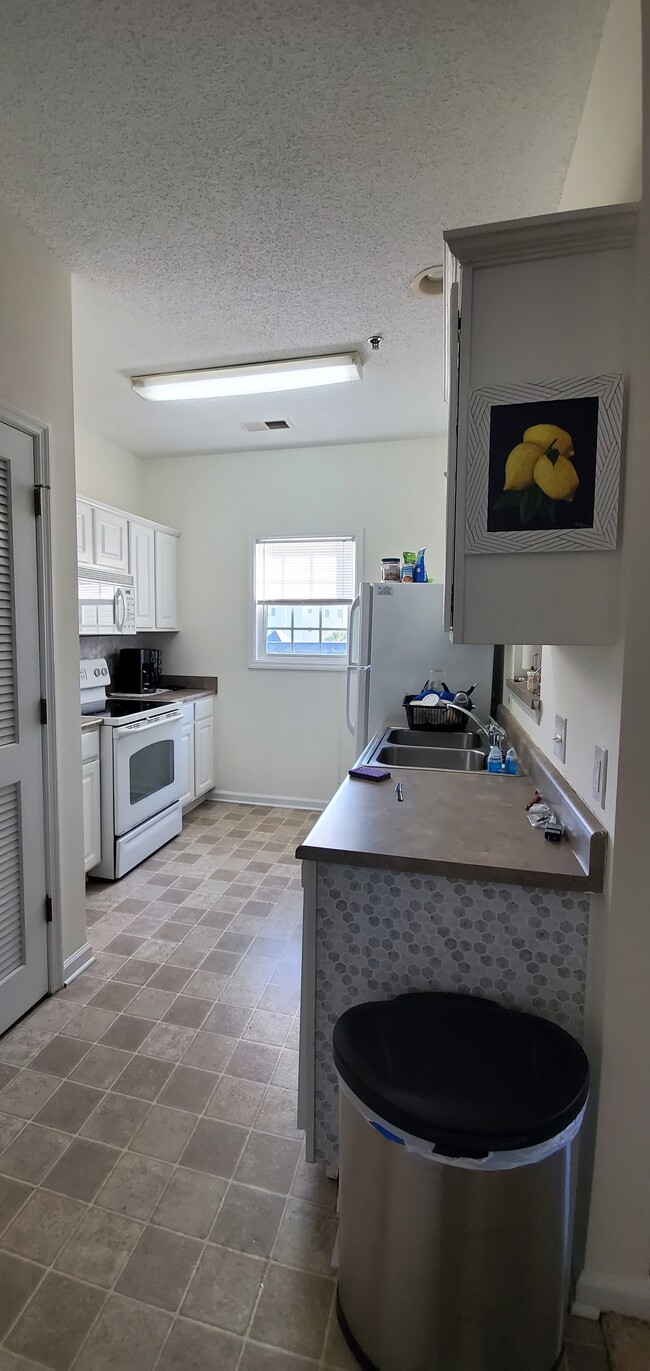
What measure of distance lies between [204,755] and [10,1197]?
3.06 metres

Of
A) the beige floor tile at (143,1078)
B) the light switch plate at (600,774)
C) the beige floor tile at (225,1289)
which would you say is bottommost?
the beige floor tile at (225,1289)

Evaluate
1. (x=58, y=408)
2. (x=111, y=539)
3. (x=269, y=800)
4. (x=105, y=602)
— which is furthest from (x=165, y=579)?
(x=58, y=408)

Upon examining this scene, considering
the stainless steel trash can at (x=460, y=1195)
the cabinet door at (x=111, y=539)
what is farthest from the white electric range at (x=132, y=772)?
the stainless steel trash can at (x=460, y=1195)

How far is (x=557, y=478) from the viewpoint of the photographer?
1141mm

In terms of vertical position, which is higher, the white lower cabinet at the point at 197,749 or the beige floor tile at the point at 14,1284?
the white lower cabinet at the point at 197,749

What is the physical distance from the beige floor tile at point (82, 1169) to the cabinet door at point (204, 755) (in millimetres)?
2758

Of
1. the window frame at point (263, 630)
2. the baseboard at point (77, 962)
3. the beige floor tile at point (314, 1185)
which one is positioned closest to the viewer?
the beige floor tile at point (314, 1185)

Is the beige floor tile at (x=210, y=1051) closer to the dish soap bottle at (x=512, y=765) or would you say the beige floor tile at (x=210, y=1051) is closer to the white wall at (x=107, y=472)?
the dish soap bottle at (x=512, y=765)

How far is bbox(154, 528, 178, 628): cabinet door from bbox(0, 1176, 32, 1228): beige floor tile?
3.36m

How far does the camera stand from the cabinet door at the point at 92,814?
2910mm

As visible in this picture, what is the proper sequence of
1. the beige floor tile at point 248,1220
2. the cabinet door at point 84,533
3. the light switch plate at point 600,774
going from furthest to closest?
1. the cabinet door at point 84,533
2. the beige floor tile at point 248,1220
3. the light switch plate at point 600,774

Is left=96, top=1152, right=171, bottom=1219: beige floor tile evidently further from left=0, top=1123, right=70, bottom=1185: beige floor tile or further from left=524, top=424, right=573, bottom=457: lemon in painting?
left=524, top=424, right=573, bottom=457: lemon in painting

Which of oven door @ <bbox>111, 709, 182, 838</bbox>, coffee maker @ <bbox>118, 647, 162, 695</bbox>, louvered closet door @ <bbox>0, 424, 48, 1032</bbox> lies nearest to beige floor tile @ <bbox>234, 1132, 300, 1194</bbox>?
louvered closet door @ <bbox>0, 424, 48, 1032</bbox>

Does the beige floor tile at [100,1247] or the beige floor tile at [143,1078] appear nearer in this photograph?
the beige floor tile at [100,1247]
